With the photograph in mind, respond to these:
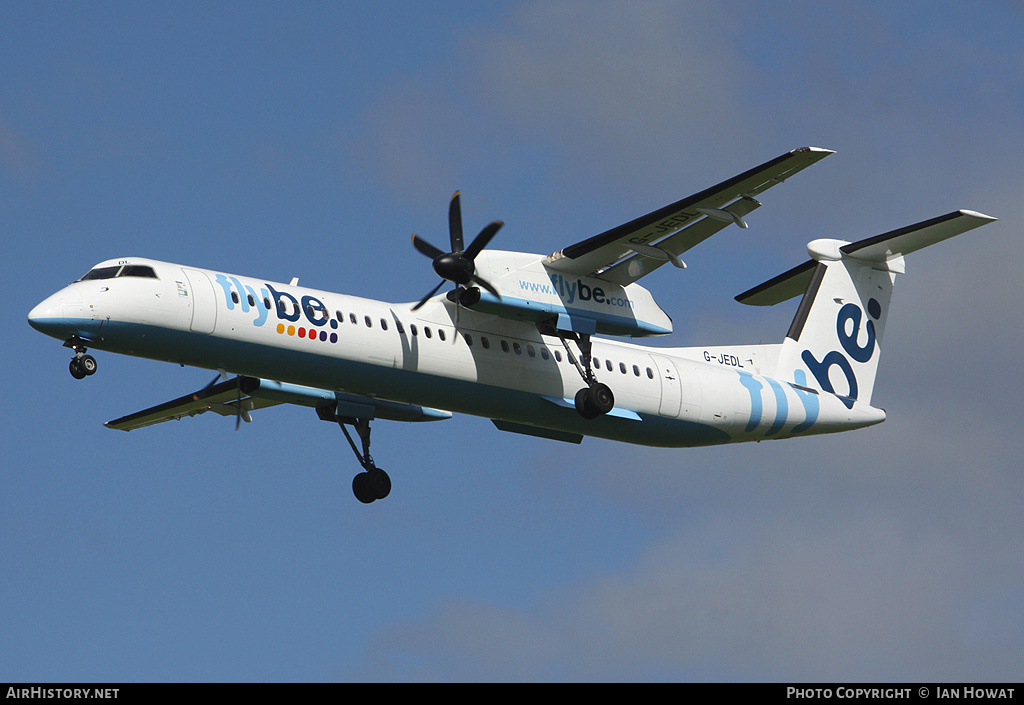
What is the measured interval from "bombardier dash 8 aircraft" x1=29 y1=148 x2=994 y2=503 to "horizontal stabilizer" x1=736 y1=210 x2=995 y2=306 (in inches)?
1.5

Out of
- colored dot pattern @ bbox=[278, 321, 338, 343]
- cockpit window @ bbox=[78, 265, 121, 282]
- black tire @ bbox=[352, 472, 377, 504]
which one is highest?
cockpit window @ bbox=[78, 265, 121, 282]

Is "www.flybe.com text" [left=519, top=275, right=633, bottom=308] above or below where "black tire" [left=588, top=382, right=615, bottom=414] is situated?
above

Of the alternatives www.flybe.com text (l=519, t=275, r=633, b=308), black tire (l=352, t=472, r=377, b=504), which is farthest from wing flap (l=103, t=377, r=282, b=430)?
www.flybe.com text (l=519, t=275, r=633, b=308)

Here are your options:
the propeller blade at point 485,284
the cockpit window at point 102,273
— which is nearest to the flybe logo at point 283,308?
the cockpit window at point 102,273

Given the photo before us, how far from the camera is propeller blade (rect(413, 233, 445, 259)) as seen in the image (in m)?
21.1

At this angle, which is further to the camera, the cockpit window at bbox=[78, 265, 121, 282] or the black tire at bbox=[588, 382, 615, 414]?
the black tire at bbox=[588, 382, 615, 414]

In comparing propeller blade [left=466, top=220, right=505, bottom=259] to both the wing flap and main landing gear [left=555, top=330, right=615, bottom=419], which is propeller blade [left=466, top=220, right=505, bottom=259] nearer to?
main landing gear [left=555, top=330, right=615, bottom=419]

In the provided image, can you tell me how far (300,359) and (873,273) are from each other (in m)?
11.7

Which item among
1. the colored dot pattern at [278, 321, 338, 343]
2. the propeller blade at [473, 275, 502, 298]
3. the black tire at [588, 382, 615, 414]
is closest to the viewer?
the colored dot pattern at [278, 321, 338, 343]

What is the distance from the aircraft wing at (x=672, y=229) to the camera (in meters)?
19.8

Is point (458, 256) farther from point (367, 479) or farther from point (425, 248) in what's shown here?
point (367, 479)

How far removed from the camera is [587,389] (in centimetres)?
2155
